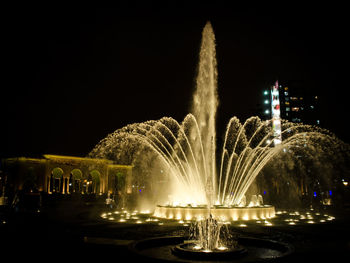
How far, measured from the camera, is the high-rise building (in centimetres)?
10388

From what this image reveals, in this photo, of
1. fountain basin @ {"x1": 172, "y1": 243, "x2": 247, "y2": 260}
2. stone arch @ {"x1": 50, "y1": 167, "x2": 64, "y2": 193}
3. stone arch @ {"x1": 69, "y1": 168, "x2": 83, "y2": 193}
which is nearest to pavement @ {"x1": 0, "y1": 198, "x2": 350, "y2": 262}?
fountain basin @ {"x1": 172, "y1": 243, "x2": 247, "y2": 260}

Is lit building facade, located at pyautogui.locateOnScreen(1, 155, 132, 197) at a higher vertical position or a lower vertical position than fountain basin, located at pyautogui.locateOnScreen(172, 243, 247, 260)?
higher

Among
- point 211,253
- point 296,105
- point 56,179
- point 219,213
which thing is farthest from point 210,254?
point 296,105

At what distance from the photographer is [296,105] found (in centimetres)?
10569

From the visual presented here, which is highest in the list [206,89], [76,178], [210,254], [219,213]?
[206,89]

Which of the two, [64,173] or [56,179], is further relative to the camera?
[56,179]

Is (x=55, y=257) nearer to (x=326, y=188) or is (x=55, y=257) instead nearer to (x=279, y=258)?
(x=279, y=258)

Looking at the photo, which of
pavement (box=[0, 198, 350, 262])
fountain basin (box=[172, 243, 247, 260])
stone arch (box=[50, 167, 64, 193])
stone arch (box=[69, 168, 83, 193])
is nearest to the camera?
fountain basin (box=[172, 243, 247, 260])

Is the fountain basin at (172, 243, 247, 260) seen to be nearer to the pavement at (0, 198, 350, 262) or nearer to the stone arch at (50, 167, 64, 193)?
the pavement at (0, 198, 350, 262)

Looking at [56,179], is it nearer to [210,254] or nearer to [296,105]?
[210,254]

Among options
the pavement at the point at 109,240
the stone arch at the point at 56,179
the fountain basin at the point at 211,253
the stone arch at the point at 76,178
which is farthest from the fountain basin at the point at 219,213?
the stone arch at the point at 76,178

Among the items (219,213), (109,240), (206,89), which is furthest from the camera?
(206,89)

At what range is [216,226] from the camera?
10.3 meters

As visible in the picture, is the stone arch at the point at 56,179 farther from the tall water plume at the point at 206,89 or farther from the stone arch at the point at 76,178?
the tall water plume at the point at 206,89
